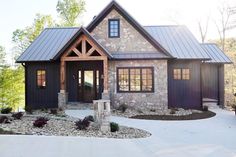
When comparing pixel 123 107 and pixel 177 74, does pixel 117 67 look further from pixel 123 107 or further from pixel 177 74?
pixel 177 74

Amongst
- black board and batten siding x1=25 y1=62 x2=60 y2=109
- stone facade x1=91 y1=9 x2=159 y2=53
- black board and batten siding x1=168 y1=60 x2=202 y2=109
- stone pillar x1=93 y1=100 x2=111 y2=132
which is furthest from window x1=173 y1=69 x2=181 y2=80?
stone pillar x1=93 y1=100 x2=111 y2=132

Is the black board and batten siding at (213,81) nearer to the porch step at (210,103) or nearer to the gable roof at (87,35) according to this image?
the porch step at (210,103)

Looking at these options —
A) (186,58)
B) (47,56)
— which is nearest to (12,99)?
(47,56)

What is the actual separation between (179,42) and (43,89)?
30.9ft

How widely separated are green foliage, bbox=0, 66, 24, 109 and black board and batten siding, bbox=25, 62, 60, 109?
1494 cm

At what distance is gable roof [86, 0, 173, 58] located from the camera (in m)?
18.2

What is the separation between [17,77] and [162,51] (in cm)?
2127

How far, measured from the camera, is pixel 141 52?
1858 cm

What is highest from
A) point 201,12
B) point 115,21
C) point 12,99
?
point 201,12

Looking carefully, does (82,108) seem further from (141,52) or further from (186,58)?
(186,58)

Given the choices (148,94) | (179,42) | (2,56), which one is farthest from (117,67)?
(2,56)

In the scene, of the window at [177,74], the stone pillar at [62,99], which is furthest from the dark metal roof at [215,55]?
the stone pillar at [62,99]

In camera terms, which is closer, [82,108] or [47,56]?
[82,108]

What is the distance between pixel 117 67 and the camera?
18453 mm
